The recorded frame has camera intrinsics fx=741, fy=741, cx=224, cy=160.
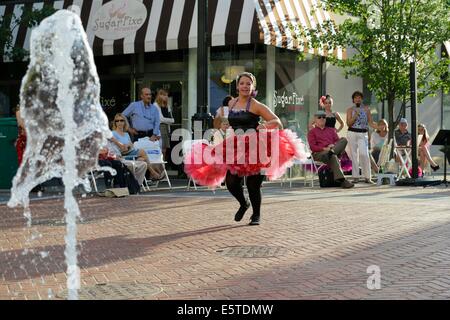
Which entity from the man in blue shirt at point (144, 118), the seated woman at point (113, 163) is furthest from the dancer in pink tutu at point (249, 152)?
the man in blue shirt at point (144, 118)

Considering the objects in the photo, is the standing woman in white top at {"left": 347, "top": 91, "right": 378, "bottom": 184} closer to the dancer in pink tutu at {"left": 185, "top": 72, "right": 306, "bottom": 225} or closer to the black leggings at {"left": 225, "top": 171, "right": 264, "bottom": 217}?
the dancer in pink tutu at {"left": 185, "top": 72, "right": 306, "bottom": 225}

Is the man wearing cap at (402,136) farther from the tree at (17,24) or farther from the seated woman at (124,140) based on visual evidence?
the tree at (17,24)

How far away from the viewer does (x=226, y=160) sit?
383 inches

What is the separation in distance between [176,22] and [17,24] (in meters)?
4.24

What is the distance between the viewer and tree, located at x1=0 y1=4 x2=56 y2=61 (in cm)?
1867

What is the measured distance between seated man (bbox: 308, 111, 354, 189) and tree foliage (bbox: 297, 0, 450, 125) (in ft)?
12.7

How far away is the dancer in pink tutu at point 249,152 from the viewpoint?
9531 mm

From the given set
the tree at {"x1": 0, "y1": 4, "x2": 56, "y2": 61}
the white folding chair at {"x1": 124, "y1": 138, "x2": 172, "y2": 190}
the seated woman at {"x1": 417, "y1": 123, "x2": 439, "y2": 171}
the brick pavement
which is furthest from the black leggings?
the seated woman at {"x1": 417, "y1": 123, "x2": 439, "y2": 171}

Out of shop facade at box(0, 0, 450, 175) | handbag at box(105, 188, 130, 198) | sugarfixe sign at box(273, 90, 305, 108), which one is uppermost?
shop facade at box(0, 0, 450, 175)

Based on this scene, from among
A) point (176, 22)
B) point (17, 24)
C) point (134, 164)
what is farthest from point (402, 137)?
point (17, 24)

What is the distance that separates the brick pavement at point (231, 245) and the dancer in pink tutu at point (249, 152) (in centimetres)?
59

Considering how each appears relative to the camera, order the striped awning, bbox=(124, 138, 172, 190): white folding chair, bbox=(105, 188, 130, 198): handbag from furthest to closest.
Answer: the striped awning < bbox=(124, 138, 172, 190): white folding chair < bbox=(105, 188, 130, 198): handbag

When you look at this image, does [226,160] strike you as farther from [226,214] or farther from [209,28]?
[209,28]
